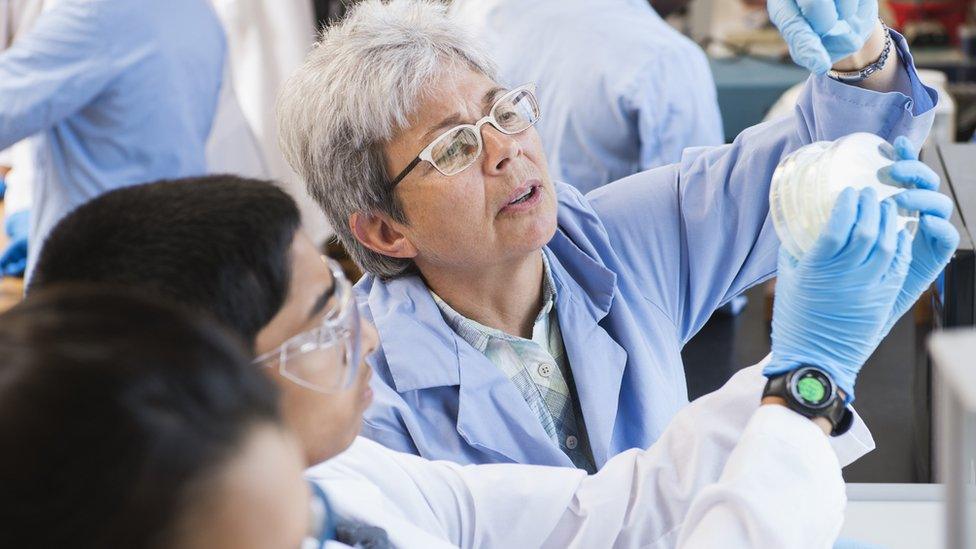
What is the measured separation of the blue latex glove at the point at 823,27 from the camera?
1.33 metres

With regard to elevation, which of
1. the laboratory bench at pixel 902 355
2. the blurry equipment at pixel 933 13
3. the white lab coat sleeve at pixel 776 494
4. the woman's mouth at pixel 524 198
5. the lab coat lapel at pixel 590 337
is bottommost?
the blurry equipment at pixel 933 13

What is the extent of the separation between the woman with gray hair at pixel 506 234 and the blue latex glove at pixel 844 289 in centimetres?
38

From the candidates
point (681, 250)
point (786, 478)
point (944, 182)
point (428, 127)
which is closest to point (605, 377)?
point (681, 250)

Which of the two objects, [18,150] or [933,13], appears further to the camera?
[933,13]

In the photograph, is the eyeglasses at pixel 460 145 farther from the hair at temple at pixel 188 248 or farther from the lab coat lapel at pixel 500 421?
the hair at temple at pixel 188 248

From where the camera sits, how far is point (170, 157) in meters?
2.63

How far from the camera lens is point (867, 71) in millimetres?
1485

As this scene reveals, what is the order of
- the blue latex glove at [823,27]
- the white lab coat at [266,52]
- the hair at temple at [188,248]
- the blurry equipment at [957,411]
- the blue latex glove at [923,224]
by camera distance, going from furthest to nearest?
the white lab coat at [266,52] < the blue latex glove at [823,27] < the blue latex glove at [923,224] < the hair at temple at [188,248] < the blurry equipment at [957,411]

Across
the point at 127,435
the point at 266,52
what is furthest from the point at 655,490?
the point at 266,52

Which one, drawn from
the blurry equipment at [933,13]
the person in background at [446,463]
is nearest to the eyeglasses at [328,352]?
the person in background at [446,463]

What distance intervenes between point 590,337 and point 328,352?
2.25 feet

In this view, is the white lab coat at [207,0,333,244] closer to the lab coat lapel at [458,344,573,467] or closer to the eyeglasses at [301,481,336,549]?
the lab coat lapel at [458,344,573,467]

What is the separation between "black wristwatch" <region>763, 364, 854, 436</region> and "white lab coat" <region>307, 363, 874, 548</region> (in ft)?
0.06

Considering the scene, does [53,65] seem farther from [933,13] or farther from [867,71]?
[933,13]
